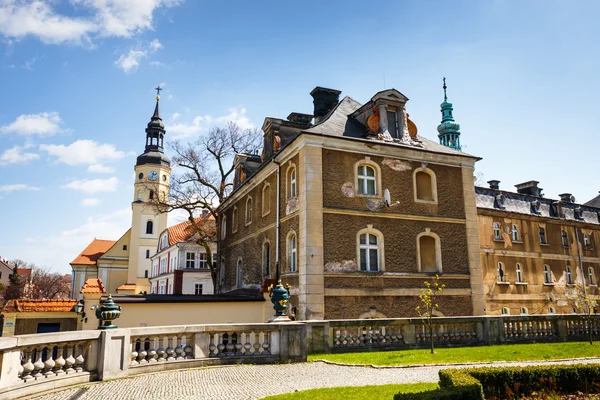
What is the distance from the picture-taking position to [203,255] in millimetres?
49406

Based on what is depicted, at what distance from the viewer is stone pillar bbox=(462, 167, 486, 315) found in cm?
2050

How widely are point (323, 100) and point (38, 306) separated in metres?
17.0

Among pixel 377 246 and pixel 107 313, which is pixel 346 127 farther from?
pixel 107 313

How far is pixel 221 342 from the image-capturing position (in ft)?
36.3

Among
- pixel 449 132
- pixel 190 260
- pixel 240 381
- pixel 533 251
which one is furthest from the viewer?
pixel 449 132

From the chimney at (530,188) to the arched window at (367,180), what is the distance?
23097 mm

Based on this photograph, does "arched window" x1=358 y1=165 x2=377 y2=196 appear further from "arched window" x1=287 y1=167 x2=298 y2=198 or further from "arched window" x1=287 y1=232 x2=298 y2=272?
"arched window" x1=287 y1=232 x2=298 y2=272

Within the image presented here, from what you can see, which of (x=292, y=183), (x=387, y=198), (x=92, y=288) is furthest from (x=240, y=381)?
(x=92, y=288)

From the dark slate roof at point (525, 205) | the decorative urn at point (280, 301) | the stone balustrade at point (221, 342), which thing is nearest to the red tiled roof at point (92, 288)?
the stone balustrade at point (221, 342)

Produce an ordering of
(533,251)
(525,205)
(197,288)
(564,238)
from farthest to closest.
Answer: (197,288)
(564,238)
(525,205)
(533,251)

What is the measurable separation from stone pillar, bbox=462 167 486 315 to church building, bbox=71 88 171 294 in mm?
49412

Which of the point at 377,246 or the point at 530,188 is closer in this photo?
the point at 377,246

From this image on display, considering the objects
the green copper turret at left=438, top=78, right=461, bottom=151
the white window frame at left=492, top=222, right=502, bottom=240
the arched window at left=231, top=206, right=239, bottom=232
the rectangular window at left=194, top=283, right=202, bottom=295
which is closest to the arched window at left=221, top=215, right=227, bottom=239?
the arched window at left=231, top=206, right=239, bottom=232

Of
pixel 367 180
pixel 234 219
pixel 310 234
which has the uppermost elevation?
pixel 234 219
